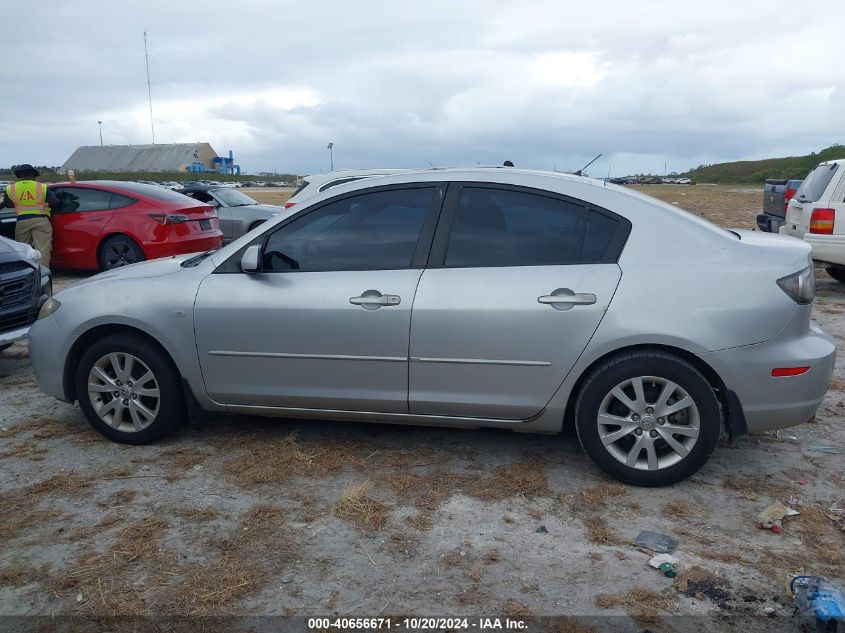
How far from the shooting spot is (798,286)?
3.94m

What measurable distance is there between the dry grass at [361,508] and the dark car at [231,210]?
11692mm

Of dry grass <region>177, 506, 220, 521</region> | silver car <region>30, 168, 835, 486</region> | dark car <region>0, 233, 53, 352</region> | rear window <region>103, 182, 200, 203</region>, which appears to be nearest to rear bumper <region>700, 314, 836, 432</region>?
silver car <region>30, 168, 835, 486</region>

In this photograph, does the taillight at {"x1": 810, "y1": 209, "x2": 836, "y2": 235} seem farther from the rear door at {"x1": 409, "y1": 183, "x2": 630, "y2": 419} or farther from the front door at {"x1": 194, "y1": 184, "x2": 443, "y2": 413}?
the front door at {"x1": 194, "y1": 184, "x2": 443, "y2": 413}

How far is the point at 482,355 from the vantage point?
4.14 metres

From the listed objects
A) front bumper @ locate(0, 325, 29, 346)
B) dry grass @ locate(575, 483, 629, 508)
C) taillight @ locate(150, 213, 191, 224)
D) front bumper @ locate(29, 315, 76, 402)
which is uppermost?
taillight @ locate(150, 213, 191, 224)

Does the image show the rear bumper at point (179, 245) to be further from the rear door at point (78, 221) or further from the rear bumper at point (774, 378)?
the rear bumper at point (774, 378)

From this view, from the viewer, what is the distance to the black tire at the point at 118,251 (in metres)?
11.0

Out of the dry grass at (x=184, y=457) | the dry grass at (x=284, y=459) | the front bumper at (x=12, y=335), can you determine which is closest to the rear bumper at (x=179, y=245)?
the front bumper at (x=12, y=335)

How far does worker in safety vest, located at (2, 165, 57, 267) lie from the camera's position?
10.6 m

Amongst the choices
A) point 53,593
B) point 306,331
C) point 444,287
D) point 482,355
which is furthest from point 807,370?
point 53,593

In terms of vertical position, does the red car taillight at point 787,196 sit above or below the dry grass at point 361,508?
above

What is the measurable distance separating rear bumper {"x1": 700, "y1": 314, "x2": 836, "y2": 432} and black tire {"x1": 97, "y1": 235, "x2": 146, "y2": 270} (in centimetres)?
916

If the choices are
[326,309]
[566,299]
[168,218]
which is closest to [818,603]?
[566,299]

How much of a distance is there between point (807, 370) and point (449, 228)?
2054 mm
